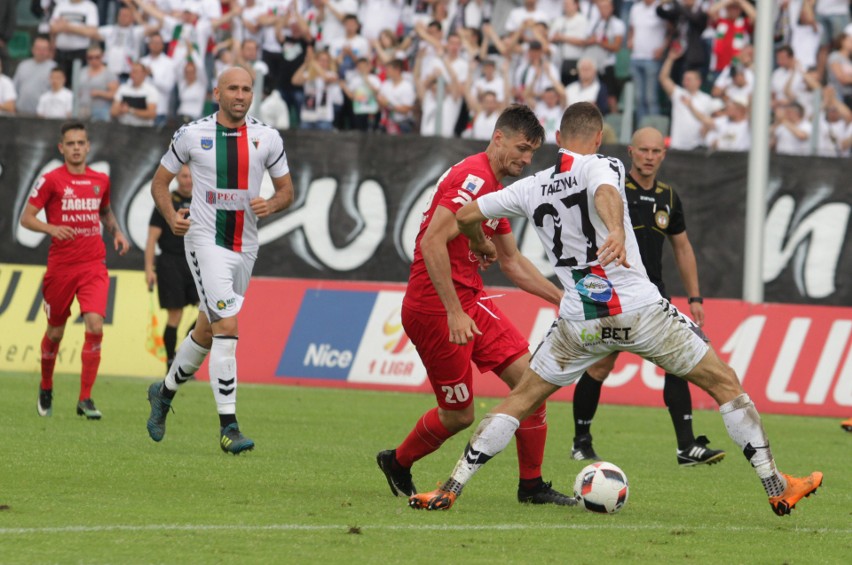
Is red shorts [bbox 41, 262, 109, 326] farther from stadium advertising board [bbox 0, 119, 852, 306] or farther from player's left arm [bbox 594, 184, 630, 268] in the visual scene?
stadium advertising board [bbox 0, 119, 852, 306]

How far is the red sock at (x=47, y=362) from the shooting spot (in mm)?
12477

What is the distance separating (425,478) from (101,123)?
12.5 metres

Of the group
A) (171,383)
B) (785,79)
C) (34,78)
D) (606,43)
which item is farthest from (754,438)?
(34,78)

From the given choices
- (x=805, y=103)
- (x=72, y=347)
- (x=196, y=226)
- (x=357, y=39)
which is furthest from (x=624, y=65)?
(x=196, y=226)

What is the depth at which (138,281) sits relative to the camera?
58.1 feet

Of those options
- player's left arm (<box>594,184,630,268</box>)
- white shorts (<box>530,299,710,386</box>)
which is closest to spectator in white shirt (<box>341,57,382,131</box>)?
white shorts (<box>530,299,710,386</box>)

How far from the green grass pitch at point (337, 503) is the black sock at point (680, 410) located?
0.25 m

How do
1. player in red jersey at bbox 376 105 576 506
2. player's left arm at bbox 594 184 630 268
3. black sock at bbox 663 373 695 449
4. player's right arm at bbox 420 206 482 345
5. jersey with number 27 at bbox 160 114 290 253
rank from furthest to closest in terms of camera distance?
black sock at bbox 663 373 695 449, jersey with number 27 at bbox 160 114 290 253, player in red jersey at bbox 376 105 576 506, player's right arm at bbox 420 206 482 345, player's left arm at bbox 594 184 630 268

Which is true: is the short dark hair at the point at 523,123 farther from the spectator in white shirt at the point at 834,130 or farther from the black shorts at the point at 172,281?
the spectator in white shirt at the point at 834,130

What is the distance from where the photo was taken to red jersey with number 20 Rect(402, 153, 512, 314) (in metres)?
7.93

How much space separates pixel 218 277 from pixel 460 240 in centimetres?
261

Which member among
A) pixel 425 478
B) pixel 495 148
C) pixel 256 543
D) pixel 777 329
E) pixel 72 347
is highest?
pixel 495 148

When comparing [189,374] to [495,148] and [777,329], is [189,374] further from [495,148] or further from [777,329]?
[777,329]

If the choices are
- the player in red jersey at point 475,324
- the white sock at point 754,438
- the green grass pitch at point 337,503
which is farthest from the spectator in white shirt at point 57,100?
the white sock at point 754,438
